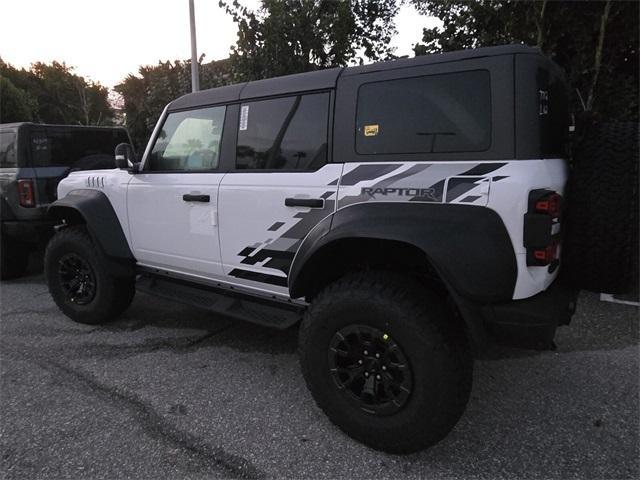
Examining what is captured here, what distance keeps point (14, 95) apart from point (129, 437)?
1229 inches

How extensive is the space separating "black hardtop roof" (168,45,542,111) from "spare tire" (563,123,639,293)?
0.54 metres

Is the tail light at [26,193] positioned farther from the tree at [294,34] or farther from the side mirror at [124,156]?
the tree at [294,34]

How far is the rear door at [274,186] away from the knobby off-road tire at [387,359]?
0.44 metres

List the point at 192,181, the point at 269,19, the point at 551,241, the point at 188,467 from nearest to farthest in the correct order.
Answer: the point at 551,241, the point at 188,467, the point at 192,181, the point at 269,19

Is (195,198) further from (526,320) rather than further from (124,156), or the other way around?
(526,320)

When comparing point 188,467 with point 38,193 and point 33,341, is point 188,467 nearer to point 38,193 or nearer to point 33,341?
point 33,341

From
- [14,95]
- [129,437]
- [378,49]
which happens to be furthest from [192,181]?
[14,95]

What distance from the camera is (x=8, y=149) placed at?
5148mm

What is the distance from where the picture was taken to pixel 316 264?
238 centimetres

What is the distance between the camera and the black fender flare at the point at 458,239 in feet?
6.15

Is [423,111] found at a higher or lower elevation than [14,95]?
lower

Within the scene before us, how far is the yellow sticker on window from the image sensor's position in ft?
7.54

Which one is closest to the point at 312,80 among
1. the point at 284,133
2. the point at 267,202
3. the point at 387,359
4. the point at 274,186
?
the point at 284,133

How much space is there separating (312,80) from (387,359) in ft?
5.35
